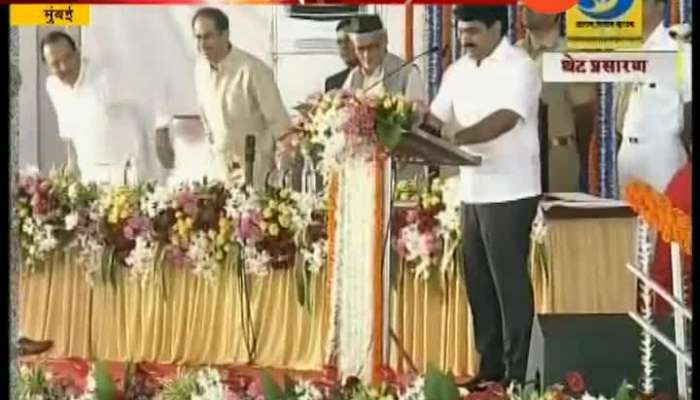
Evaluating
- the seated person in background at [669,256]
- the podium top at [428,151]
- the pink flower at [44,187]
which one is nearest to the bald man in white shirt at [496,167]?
the podium top at [428,151]

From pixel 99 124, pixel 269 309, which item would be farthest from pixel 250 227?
pixel 99 124

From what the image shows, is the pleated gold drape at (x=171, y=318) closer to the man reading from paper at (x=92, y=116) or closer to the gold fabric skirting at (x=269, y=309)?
the gold fabric skirting at (x=269, y=309)

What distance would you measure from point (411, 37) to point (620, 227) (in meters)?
0.28

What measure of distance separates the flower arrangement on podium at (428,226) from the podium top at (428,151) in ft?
0.07

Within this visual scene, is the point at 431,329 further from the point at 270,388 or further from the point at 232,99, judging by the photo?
the point at 232,99

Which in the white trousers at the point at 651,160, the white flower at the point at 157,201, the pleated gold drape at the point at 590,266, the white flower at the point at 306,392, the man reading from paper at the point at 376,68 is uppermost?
the man reading from paper at the point at 376,68

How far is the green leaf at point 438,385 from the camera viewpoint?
4.04ft

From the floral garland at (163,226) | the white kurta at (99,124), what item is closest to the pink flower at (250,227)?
the floral garland at (163,226)

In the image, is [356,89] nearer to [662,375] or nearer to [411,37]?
[411,37]

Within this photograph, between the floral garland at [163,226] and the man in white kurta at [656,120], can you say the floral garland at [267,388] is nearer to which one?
the floral garland at [163,226]

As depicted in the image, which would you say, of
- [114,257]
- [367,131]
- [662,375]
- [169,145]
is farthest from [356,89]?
[662,375]

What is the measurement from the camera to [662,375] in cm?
121

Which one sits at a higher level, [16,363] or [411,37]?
[411,37]

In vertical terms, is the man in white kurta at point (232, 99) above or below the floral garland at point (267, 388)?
above
